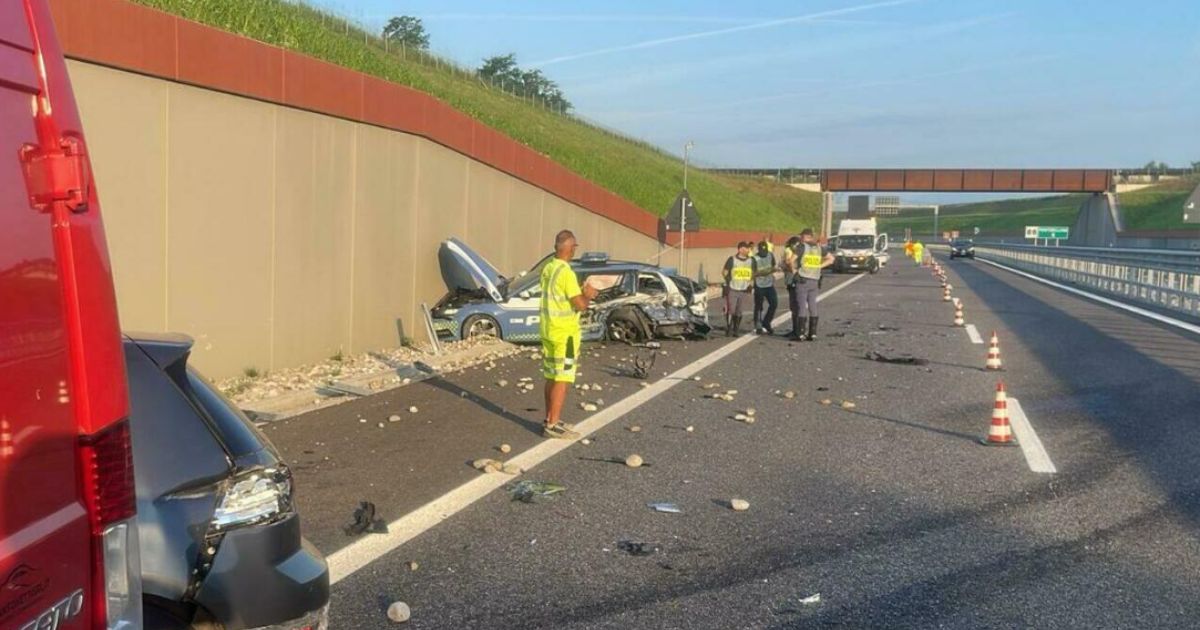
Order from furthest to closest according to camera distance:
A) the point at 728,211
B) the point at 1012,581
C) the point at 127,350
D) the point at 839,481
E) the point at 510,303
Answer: the point at 728,211
the point at 510,303
the point at 839,481
the point at 1012,581
the point at 127,350

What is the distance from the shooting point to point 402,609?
15.7ft

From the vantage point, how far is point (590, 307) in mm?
17219

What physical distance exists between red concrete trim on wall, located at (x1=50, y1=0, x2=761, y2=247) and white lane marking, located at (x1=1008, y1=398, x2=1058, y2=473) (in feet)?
28.3

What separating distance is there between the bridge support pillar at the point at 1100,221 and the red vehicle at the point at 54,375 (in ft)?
237

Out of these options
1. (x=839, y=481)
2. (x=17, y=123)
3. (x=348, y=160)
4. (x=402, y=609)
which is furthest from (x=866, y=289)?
(x=17, y=123)

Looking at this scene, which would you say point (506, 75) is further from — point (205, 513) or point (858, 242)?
point (205, 513)

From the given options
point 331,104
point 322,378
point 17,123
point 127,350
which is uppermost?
point 331,104

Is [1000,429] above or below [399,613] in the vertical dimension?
above

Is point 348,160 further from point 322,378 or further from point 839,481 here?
point 839,481

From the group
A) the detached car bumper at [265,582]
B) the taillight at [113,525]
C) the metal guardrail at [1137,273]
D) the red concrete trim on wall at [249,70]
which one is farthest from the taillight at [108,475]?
the metal guardrail at [1137,273]

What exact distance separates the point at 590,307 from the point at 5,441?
1537 cm

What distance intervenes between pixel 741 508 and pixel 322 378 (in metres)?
7.13

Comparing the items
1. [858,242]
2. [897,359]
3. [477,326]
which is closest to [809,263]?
[897,359]

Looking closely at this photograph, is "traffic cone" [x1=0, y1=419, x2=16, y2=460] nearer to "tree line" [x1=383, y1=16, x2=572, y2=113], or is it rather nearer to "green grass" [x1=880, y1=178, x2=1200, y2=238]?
"tree line" [x1=383, y1=16, x2=572, y2=113]
